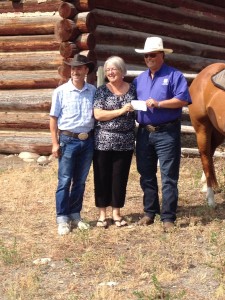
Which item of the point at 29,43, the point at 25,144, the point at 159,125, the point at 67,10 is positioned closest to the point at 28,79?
the point at 29,43

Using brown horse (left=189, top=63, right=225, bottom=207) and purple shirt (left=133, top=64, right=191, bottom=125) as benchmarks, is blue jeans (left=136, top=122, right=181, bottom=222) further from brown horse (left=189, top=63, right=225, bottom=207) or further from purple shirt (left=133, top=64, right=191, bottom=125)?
brown horse (left=189, top=63, right=225, bottom=207)

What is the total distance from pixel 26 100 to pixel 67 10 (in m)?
1.85

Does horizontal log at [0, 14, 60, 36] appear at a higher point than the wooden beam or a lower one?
higher

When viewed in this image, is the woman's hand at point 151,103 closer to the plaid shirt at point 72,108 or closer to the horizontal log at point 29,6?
the plaid shirt at point 72,108

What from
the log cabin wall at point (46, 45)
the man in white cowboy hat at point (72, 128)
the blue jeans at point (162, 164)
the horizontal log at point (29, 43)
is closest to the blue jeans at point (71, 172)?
the man in white cowboy hat at point (72, 128)

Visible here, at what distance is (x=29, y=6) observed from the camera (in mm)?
10703

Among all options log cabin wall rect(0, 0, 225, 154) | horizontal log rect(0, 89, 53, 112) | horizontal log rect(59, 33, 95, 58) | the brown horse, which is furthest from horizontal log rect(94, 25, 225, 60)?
the brown horse

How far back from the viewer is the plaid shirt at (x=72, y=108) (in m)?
5.99

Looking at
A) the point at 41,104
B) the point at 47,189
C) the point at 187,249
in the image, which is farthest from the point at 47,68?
the point at 187,249

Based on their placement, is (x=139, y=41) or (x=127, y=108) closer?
(x=127, y=108)

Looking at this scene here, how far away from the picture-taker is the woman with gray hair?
594 centimetres

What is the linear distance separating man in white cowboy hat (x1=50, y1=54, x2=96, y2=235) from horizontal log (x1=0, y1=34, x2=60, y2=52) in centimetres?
455

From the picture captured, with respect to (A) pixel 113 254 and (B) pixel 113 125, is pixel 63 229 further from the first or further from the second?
(B) pixel 113 125

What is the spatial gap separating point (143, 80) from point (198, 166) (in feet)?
11.5
